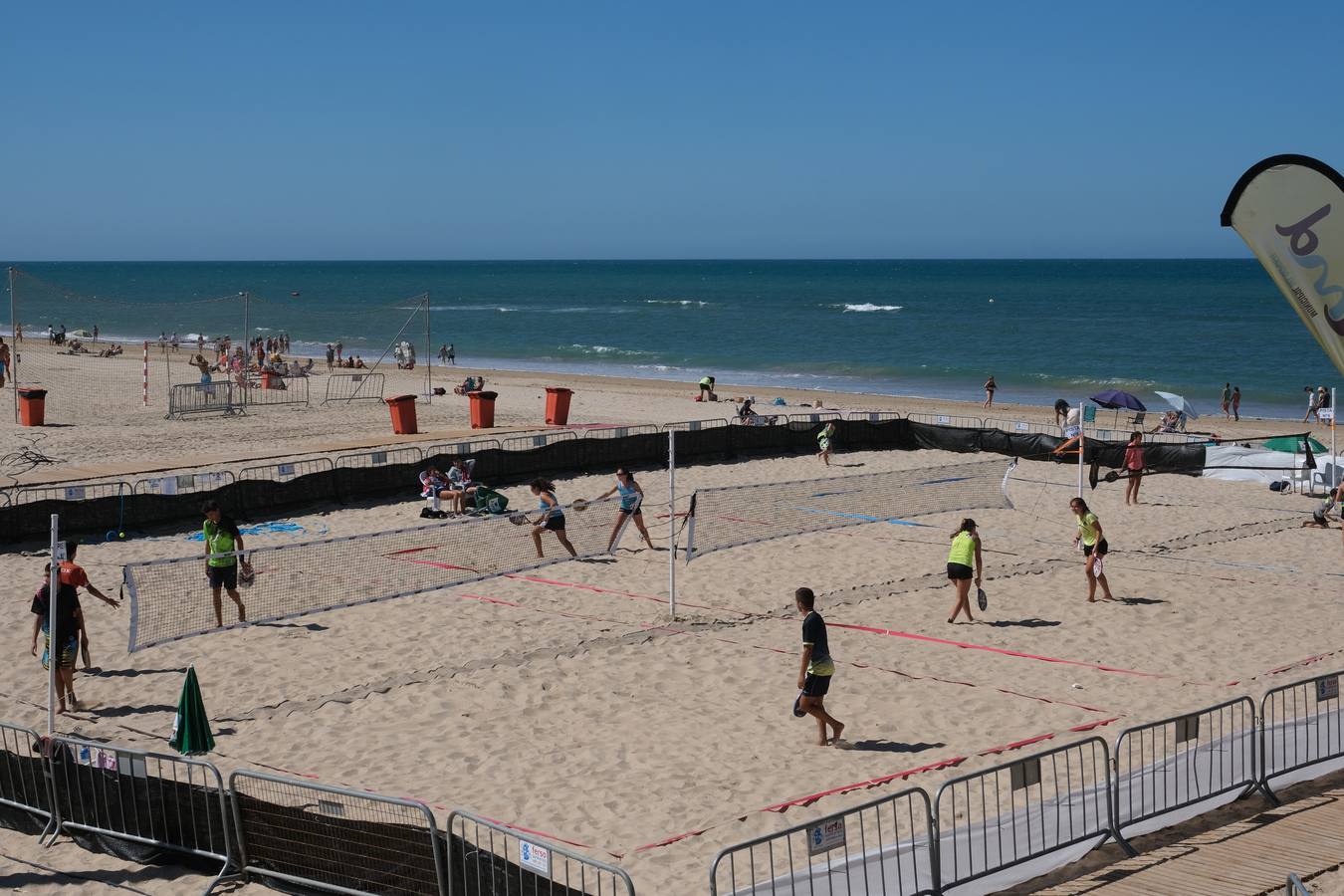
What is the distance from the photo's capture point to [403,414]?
28.2 m

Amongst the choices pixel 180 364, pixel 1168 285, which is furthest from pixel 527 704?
pixel 1168 285

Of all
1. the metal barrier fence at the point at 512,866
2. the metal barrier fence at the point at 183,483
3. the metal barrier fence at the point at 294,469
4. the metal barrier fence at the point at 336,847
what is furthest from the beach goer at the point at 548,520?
the metal barrier fence at the point at 512,866

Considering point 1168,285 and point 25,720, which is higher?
point 1168,285

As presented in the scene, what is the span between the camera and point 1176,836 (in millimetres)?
8344

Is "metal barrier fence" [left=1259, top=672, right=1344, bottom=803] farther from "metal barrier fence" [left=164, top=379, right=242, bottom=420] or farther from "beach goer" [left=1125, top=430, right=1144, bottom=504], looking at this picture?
"metal barrier fence" [left=164, top=379, right=242, bottom=420]

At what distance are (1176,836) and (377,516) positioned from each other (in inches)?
553

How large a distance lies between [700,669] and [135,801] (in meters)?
5.70

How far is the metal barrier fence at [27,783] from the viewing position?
29.3 ft

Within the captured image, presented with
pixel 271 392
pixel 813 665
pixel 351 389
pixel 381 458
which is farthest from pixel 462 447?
pixel 351 389

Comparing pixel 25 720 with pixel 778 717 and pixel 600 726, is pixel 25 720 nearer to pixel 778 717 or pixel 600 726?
pixel 600 726

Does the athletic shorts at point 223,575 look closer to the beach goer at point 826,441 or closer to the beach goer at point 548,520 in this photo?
the beach goer at point 548,520

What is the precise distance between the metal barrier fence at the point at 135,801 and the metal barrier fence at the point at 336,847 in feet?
0.71

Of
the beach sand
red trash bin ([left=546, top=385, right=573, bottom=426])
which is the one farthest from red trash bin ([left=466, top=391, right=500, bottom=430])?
the beach sand

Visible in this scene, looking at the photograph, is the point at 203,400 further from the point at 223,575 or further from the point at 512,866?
the point at 512,866
